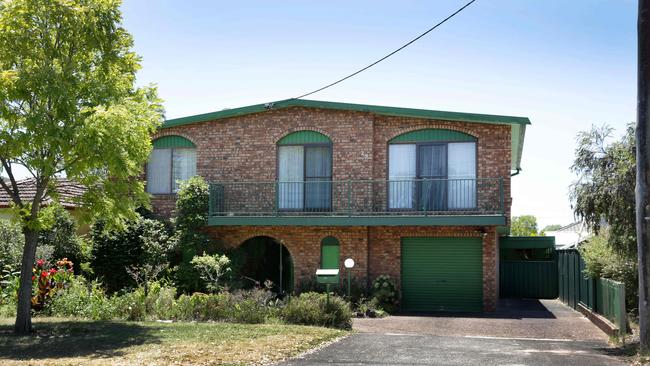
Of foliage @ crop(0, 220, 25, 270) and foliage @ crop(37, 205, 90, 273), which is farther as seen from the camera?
foliage @ crop(37, 205, 90, 273)

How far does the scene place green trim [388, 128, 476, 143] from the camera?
66.6 feet

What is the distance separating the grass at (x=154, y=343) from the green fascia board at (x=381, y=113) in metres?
8.13

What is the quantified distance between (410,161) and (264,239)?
5.52 m

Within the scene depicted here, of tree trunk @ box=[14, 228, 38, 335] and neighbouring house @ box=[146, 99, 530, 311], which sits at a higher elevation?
neighbouring house @ box=[146, 99, 530, 311]

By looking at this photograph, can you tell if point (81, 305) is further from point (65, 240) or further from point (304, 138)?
point (304, 138)

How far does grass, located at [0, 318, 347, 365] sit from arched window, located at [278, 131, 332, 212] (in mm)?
7005

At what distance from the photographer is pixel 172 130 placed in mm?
22531

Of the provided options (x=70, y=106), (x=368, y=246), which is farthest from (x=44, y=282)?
(x=368, y=246)

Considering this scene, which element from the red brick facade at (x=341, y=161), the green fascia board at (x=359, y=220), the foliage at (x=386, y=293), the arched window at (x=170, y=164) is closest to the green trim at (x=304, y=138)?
the red brick facade at (x=341, y=161)

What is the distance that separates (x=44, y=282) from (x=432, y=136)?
11.4 m

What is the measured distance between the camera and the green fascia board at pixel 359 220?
1891 cm

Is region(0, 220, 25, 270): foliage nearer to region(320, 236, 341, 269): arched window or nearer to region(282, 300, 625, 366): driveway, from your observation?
region(320, 236, 341, 269): arched window

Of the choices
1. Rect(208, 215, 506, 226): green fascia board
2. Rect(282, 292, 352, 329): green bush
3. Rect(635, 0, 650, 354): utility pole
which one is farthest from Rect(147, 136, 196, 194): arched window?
Rect(635, 0, 650, 354): utility pole

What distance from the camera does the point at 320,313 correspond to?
49.6ft
